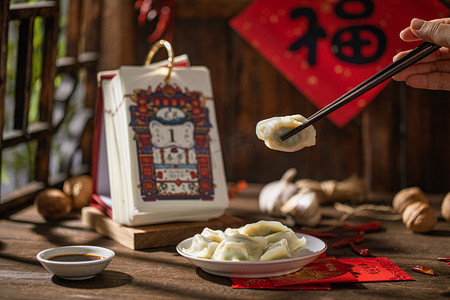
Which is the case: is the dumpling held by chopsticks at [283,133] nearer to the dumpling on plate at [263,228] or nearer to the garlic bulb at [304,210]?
the dumpling on plate at [263,228]

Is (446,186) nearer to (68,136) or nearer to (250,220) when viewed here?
(250,220)

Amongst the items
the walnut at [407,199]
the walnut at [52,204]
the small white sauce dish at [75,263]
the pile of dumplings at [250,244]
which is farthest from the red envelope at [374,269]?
the walnut at [52,204]

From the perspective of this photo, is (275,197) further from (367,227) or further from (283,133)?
(283,133)

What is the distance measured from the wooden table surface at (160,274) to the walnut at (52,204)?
3.4 inches

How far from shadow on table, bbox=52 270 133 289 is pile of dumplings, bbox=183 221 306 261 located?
138mm

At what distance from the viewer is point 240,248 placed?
1.03 m

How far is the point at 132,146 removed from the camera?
54.6 inches

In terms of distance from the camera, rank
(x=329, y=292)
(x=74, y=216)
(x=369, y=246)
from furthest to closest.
Answer: (x=74, y=216) → (x=369, y=246) → (x=329, y=292)

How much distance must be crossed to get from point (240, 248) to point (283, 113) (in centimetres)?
165

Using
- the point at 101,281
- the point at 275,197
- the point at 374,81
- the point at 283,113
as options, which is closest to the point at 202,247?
the point at 101,281

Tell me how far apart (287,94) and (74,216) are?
4.15 ft

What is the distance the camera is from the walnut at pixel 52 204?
1674 millimetres

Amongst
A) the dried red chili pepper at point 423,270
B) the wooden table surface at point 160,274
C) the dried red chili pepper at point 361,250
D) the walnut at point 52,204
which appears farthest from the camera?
the walnut at point 52,204

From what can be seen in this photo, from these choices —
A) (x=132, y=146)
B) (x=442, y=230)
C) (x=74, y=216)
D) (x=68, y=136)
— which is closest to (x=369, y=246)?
(x=442, y=230)
